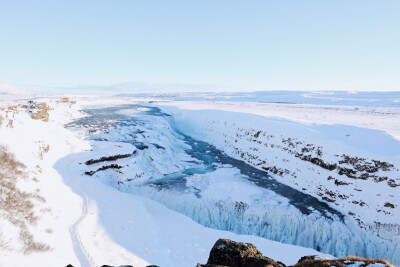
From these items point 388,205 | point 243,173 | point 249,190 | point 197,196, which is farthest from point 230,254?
point 243,173

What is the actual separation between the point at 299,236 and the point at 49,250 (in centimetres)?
1347

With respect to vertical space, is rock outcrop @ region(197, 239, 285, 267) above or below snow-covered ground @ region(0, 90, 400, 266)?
above

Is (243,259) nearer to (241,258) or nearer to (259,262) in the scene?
(241,258)

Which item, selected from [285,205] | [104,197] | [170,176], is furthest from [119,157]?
[285,205]

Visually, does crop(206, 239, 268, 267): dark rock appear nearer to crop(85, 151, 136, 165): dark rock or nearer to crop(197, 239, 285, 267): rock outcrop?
crop(197, 239, 285, 267): rock outcrop

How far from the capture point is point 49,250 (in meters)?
8.93

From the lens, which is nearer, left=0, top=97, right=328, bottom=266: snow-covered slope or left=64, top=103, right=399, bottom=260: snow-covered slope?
left=0, top=97, right=328, bottom=266: snow-covered slope

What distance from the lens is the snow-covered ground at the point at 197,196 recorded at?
11.2 metres

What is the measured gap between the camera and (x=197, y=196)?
1747 cm

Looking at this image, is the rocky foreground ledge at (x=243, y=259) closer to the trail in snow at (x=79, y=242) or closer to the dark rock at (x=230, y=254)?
the dark rock at (x=230, y=254)

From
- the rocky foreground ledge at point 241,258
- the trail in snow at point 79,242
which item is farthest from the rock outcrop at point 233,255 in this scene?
the trail in snow at point 79,242

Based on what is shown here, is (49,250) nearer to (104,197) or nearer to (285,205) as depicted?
(104,197)

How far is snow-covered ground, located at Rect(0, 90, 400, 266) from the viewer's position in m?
11.2

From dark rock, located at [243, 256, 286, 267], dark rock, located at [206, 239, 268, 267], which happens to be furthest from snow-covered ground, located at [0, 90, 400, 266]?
dark rock, located at [243, 256, 286, 267]
